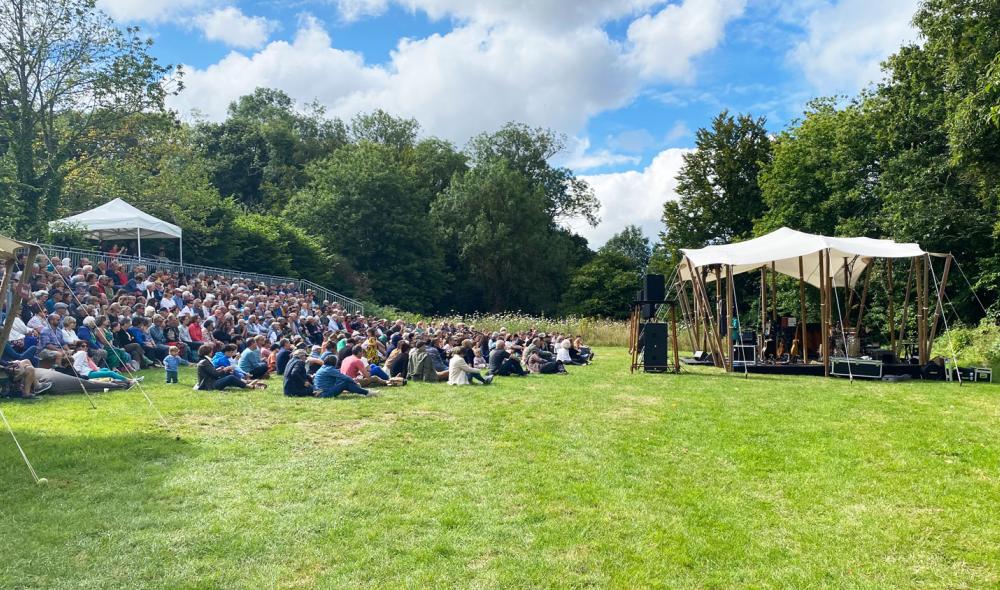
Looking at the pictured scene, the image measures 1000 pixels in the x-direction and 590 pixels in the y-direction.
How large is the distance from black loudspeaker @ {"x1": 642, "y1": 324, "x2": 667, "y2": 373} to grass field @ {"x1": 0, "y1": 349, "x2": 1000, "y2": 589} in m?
6.22

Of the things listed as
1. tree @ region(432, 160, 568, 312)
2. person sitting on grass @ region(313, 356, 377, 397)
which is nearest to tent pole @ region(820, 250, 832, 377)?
person sitting on grass @ region(313, 356, 377, 397)

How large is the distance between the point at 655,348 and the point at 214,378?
31.7ft

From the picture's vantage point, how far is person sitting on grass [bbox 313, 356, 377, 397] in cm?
1181

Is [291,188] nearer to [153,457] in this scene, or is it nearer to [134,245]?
[134,245]

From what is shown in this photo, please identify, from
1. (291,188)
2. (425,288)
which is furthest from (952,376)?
(291,188)

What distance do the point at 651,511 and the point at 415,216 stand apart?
4141 cm

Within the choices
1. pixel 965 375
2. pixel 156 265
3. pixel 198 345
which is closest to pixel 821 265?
pixel 965 375

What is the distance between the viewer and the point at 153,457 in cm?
709

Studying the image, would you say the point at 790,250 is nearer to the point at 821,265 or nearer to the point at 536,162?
the point at 821,265

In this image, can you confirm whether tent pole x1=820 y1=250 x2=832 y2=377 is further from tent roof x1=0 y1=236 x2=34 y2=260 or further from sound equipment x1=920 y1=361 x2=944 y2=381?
tent roof x1=0 y1=236 x2=34 y2=260

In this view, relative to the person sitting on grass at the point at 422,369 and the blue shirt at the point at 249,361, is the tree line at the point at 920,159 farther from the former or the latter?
the blue shirt at the point at 249,361

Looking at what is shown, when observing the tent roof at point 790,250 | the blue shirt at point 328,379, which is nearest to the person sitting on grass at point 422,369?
the blue shirt at point 328,379

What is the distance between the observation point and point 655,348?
1658 cm

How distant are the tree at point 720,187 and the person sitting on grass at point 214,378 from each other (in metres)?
30.7
